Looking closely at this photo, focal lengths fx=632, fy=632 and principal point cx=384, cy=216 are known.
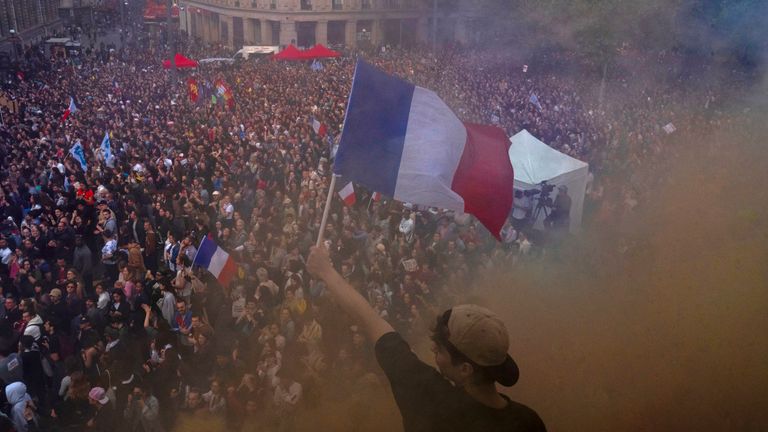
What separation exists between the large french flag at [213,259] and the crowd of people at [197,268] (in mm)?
348

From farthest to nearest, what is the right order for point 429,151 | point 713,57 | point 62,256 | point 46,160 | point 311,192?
point 713,57 → point 46,160 → point 311,192 → point 62,256 → point 429,151

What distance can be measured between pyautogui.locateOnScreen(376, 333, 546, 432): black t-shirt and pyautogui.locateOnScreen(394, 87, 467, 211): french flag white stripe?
191 cm

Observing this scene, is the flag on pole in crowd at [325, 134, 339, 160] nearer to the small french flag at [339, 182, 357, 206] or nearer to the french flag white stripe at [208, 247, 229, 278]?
the small french flag at [339, 182, 357, 206]

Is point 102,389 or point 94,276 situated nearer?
point 102,389

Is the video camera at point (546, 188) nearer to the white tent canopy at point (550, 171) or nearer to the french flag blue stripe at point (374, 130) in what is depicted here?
the white tent canopy at point (550, 171)

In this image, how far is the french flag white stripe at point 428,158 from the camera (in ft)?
12.1

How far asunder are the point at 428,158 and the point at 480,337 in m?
2.20

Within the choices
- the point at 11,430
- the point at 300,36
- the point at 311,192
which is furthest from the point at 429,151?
the point at 300,36

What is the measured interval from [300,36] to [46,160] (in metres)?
33.6

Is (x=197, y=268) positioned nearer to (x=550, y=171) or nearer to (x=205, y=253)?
(x=205, y=253)

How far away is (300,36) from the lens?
4338 centimetres

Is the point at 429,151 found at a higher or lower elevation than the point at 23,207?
higher

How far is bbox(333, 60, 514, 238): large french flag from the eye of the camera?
358 cm

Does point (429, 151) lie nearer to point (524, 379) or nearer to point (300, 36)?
point (524, 379)
